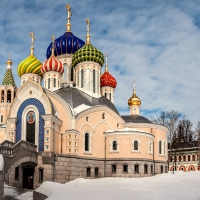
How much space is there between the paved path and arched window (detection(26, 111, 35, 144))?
3.31 metres

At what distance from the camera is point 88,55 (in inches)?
1188

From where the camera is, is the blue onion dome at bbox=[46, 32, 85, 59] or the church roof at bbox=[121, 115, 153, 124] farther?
the blue onion dome at bbox=[46, 32, 85, 59]

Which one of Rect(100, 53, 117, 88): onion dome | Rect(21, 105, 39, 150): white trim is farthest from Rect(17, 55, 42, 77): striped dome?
Rect(21, 105, 39, 150): white trim

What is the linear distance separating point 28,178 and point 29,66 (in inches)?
551

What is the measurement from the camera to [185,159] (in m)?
47.1

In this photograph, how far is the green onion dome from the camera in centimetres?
3020

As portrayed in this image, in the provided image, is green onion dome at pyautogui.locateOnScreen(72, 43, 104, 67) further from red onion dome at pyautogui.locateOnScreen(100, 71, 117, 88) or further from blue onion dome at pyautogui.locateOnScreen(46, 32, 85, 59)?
red onion dome at pyautogui.locateOnScreen(100, 71, 117, 88)

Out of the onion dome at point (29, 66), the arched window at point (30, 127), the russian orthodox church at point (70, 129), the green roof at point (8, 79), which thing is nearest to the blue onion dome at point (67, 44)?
the russian orthodox church at point (70, 129)

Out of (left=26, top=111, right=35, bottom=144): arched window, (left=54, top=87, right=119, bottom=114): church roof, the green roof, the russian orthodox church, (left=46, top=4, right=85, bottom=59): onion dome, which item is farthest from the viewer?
the green roof

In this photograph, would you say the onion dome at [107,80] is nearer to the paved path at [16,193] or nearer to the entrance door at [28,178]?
the entrance door at [28,178]

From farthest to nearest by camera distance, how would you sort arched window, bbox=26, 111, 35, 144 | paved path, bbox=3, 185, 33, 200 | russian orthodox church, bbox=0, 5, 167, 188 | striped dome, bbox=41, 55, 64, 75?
striped dome, bbox=41, 55, 64, 75, arched window, bbox=26, 111, 35, 144, russian orthodox church, bbox=0, 5, 167, 188, paved path, bbox=3, 185, 33, 200

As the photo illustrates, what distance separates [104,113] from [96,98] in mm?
2722

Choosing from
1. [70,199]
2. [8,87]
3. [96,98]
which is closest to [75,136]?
[96,98]

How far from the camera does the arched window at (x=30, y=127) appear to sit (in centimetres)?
2301
